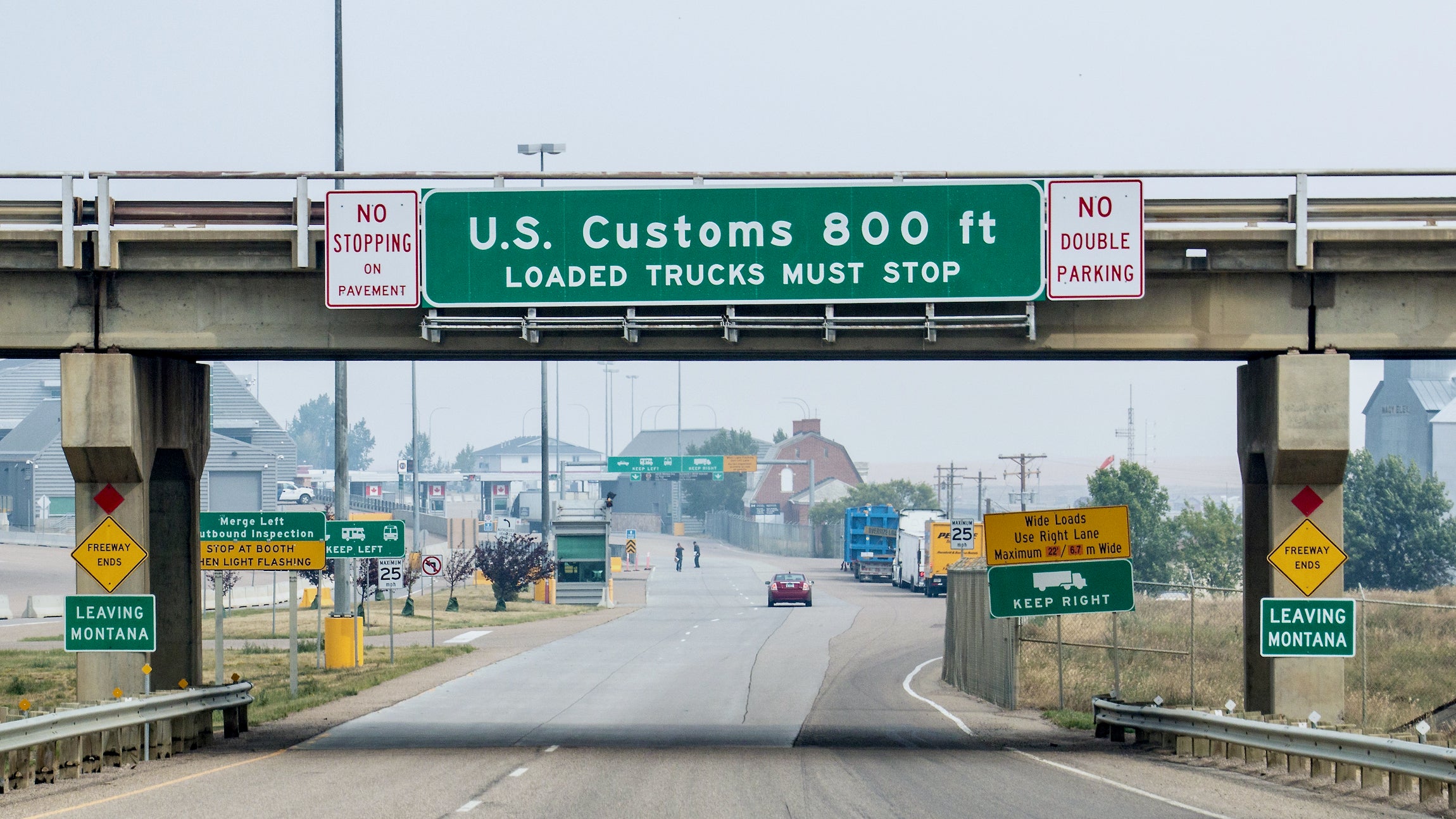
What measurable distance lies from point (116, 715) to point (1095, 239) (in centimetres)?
1230

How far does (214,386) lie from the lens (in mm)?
128875

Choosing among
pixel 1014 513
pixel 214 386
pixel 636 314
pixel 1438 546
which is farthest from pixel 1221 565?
pixel 214 386

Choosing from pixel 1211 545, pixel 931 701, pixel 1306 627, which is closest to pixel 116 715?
pixel 1306 627

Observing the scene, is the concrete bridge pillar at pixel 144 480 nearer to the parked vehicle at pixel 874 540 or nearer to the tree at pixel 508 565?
the tree at pixel 508 565

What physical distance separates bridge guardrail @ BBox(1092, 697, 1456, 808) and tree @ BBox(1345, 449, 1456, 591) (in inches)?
3030

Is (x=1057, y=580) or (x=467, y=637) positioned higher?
(x=1057, y=580)

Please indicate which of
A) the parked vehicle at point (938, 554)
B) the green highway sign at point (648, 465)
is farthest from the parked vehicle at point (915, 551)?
the green highway sign at point (648, 465)

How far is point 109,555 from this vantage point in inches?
711

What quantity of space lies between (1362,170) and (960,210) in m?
4.74

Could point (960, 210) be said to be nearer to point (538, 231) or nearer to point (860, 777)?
point (538, 231)

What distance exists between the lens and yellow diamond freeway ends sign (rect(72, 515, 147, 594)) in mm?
18031

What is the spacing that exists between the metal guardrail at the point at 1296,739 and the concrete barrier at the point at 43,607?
46.5 meters

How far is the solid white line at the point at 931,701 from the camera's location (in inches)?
882

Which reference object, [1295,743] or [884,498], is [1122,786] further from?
[884,498]
